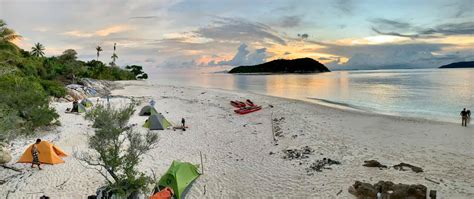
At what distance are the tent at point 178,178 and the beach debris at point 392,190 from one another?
590 centimetres

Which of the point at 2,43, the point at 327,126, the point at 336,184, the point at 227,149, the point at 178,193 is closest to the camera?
the point at 178,193

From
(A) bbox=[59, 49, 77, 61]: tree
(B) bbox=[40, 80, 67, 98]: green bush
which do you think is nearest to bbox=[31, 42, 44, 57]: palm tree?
(A) bbox=[59, 49, 77, 61]: tree

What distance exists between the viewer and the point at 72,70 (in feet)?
182

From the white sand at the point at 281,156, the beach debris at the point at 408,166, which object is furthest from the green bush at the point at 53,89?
the beach debris at the point at 408,166

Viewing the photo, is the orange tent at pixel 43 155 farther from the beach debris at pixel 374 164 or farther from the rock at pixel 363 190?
the beach debris at pixel 374 164

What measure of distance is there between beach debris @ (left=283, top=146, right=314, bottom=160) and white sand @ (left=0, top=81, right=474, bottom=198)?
326 mm

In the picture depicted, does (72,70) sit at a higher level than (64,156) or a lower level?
higher

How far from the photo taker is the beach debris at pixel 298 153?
1586 centimetres

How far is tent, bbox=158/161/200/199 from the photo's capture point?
37.1 feet

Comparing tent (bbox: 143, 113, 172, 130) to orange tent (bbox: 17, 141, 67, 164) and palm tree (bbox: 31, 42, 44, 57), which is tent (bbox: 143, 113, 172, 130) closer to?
orange tent (bbox: 17, 141, 67, 164)

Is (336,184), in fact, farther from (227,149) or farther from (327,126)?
(327,126)

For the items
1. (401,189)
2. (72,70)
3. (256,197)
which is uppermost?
(72,70)

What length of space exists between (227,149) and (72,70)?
156 feet

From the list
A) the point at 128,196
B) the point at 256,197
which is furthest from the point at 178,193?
the point at 256,197
